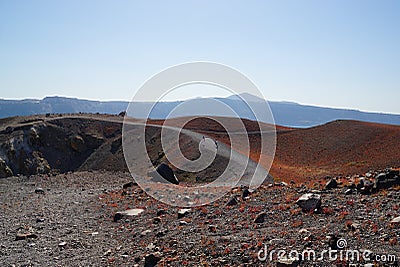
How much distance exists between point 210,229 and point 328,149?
34.1 meters

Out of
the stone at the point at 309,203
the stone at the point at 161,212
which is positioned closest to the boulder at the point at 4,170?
the stone at the point at 161,212

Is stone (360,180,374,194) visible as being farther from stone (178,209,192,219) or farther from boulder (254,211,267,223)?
stone (178,209,192,219)

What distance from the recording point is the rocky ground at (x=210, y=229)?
9117 mm

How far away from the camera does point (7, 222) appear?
1658 centimetres

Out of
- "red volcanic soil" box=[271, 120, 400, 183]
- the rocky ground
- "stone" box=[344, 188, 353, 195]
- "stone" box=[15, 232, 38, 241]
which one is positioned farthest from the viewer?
"red volcanic soil" box=[271, 120, 400, 183]

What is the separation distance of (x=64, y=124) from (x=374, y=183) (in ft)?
143

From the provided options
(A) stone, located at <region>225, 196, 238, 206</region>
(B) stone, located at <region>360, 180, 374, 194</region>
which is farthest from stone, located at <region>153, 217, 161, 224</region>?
(B) stone, located at <region>360, 180, 374, 194</region>

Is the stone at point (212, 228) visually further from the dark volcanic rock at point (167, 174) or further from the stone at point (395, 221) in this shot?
the dark volcanic rock at point (167, 174)

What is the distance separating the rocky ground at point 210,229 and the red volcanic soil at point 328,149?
48.5ft

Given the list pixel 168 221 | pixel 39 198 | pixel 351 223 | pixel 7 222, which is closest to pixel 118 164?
pixel 39 198

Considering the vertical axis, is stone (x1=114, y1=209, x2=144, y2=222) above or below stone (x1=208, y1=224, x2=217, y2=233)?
below

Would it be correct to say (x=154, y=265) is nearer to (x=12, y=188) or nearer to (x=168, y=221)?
(x=168, y=221)

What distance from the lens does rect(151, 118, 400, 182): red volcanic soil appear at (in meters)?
31.8

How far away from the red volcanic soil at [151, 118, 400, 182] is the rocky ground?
14794 millimetres
